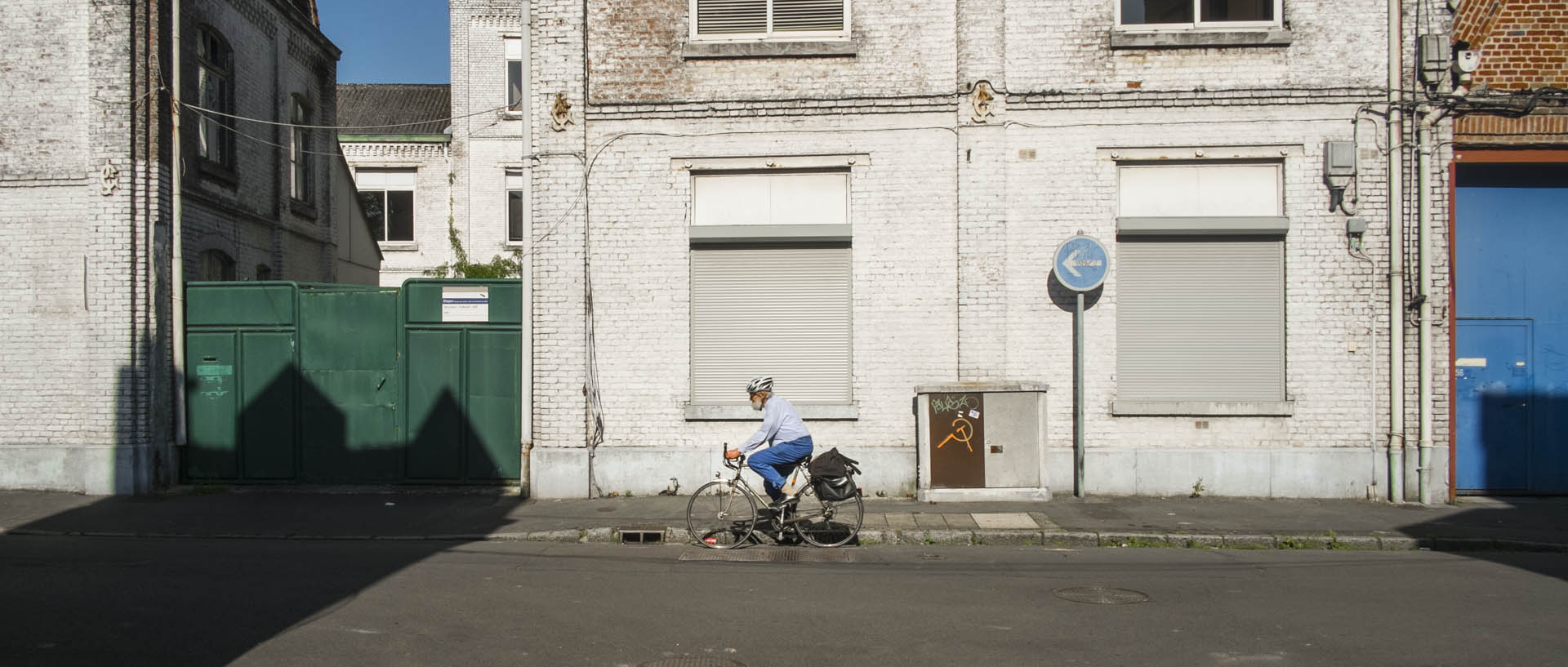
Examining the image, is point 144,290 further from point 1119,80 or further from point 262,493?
Result: point 1119,80

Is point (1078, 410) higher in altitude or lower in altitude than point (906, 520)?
higher

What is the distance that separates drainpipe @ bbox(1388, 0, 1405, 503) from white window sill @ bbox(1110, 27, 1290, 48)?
1191mm

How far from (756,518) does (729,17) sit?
6359mm

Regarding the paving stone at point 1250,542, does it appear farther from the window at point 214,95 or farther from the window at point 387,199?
the window at point 387,199

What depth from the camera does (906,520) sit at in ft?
35.0

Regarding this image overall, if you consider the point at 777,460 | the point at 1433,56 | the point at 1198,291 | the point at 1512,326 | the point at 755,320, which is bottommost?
the point at 777,460

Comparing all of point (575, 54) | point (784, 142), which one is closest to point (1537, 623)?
point (784, 142)

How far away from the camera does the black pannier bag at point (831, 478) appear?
9625 mm

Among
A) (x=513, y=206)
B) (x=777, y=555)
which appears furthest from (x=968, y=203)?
(x=513, y=206)

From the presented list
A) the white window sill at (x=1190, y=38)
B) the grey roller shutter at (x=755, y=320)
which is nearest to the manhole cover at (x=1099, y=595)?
the grey roller shutter at (x=755, y=320)

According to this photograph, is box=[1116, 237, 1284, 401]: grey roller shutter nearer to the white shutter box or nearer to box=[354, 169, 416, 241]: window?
the white shutter box

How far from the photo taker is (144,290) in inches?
509

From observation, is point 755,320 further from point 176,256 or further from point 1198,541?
point 176,256

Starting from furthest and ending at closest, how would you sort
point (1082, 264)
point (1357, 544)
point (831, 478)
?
point (1082, 264), point (1357, 544), point (831, 478)
